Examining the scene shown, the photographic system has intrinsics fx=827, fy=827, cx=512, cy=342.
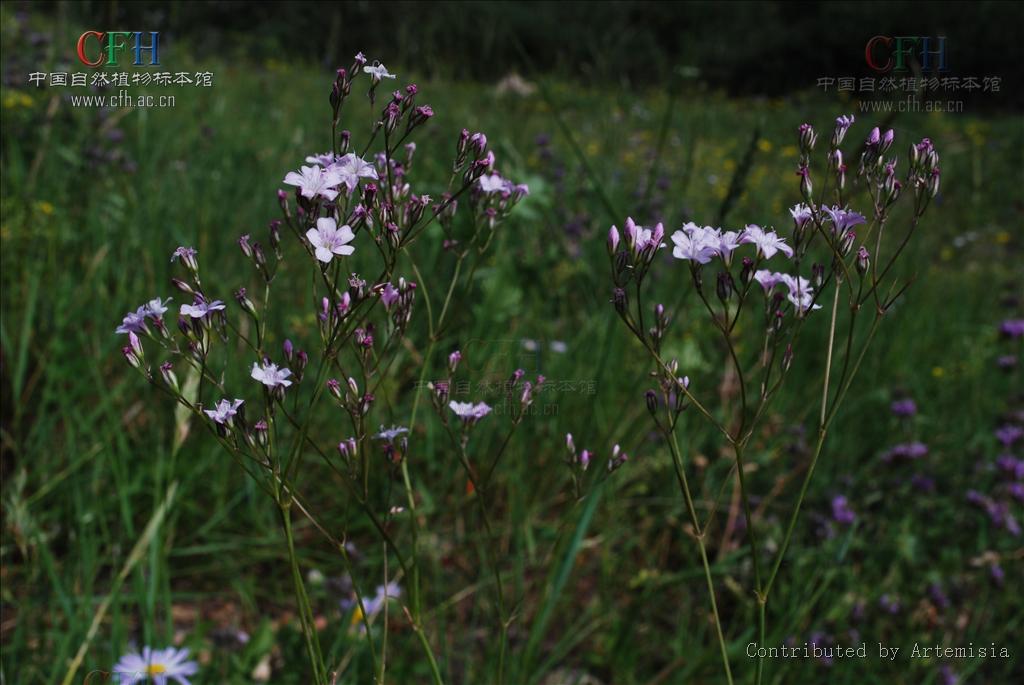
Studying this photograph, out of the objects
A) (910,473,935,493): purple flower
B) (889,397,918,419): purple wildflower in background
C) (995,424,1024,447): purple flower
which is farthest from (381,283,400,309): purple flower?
(995,424,1024,447): purple flower

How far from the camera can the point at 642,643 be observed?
204 cm

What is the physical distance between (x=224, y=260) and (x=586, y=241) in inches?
57.8

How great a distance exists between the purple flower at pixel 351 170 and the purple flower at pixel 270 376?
0.23 meters

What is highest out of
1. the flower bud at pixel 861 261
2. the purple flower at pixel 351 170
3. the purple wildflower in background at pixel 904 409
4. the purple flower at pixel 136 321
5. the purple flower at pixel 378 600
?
the purple flower at pixel 351 170

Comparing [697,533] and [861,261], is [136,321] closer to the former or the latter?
[697,533]

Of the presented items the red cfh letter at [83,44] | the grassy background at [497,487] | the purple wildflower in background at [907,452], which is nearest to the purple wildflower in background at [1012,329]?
the grassy background at [497,487]

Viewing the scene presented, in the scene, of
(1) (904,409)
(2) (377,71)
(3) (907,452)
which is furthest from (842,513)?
(2) (377,71)

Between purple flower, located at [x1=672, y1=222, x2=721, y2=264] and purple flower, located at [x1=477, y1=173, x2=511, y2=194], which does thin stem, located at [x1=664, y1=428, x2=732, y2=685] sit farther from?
purple flower, located at [x1=477, y1=173, x2=511, y2=194]

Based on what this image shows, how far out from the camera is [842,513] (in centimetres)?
231

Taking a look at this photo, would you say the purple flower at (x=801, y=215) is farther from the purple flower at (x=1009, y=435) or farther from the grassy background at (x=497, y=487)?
the purple flower at (x=1009, y=435)

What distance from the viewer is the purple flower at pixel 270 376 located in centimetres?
91

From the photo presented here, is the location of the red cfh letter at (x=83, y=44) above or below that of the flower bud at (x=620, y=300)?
above

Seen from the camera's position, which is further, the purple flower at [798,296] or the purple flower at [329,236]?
the purple flower at [798,296]

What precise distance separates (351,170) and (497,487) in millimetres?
1547
